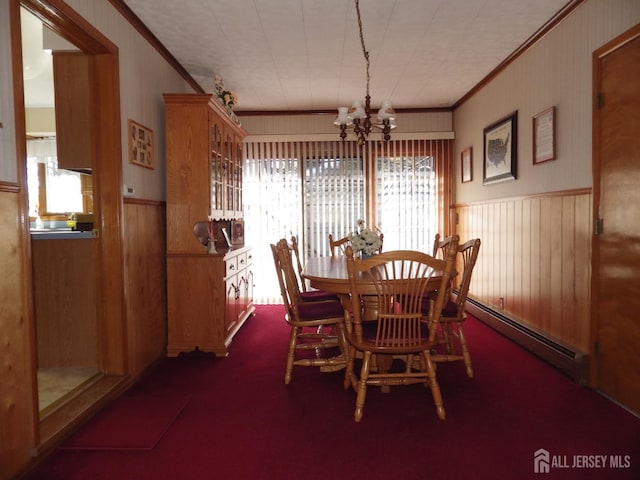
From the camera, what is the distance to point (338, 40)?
11.8ft

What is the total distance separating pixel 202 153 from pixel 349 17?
1.53 metres

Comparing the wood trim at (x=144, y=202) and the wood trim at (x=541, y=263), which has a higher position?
the wood trim at (x=144, y=202)

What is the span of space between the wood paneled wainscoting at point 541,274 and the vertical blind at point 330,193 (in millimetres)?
1273

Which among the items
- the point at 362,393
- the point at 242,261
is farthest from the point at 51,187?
the point at 362,393

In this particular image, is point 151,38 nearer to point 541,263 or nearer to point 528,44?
point 528,44

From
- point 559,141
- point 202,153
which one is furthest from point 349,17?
point 559,141

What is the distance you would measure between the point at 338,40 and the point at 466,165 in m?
2.47

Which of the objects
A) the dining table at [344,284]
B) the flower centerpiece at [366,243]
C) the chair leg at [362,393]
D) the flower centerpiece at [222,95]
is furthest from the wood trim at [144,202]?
the chair leg at [362,393]

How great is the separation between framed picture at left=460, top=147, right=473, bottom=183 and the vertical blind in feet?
1.57

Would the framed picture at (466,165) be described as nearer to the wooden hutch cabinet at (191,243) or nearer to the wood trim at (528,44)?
the wood trim at (528,44)

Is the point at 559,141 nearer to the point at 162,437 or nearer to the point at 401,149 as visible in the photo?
the point at 401,149

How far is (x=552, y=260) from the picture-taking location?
131 inches

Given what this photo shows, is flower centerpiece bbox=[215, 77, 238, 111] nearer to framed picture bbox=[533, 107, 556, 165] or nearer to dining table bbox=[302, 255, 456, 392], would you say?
dining table bbox=[302, 255, 456, 392]

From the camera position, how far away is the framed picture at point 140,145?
10.2 feet
